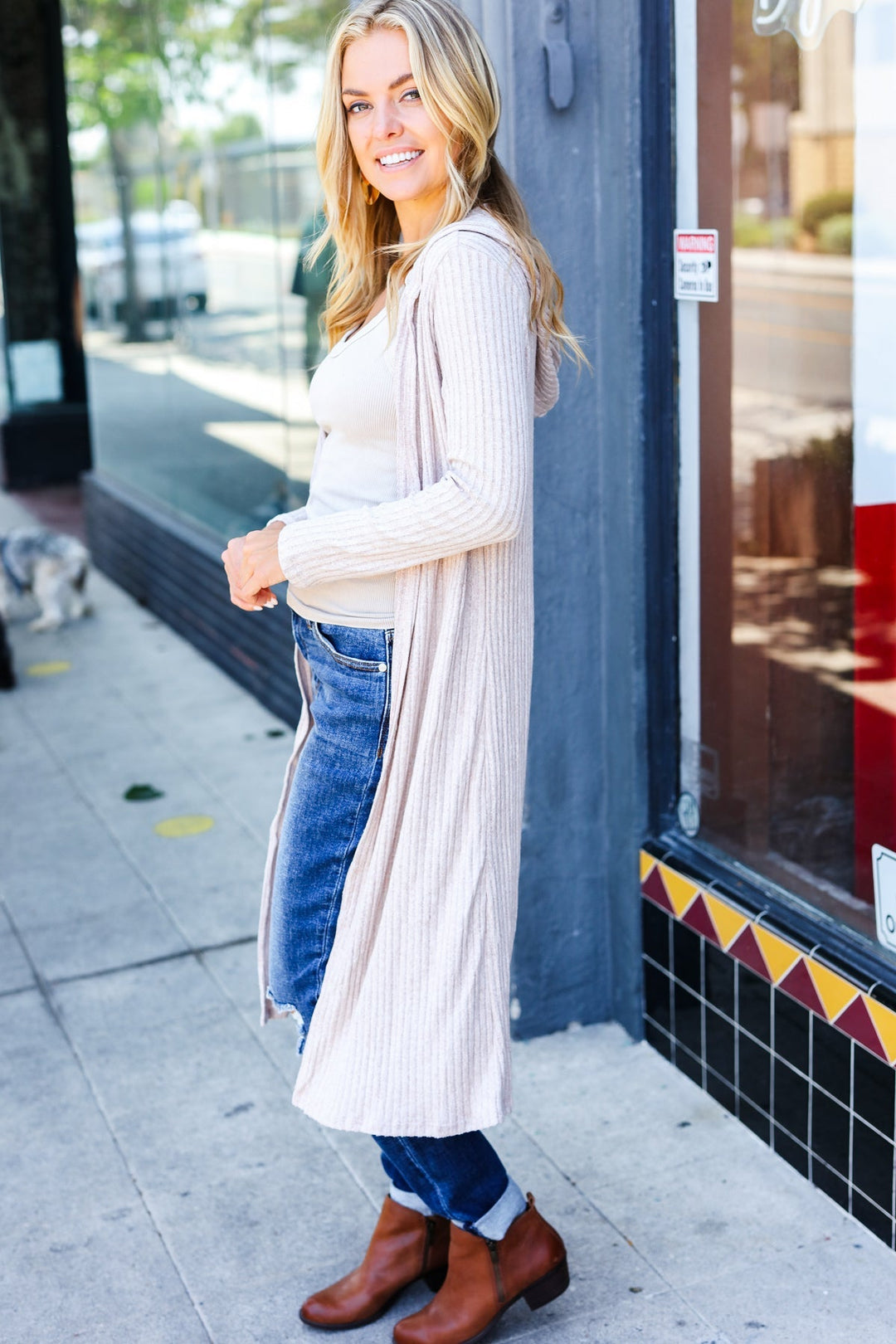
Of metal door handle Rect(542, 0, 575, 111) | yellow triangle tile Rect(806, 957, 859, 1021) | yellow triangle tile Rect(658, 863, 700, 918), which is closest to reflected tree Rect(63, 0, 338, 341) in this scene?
metal door handle Rect(542, 0, 575, 111)

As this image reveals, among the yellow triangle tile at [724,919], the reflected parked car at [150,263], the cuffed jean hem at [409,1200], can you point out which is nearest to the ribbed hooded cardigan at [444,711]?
the cuffed jean hem at [409,1200]

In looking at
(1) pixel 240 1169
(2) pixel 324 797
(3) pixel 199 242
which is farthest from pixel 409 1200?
(3) pixel 199 242

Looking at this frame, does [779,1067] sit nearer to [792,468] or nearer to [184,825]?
[792,468]

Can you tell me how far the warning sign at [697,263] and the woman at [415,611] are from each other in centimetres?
83

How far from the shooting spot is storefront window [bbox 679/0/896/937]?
3.13 m

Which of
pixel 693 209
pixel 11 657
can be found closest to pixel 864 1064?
pixel 693 209

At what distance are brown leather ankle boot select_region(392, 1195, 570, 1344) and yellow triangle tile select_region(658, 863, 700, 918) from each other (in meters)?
0.90

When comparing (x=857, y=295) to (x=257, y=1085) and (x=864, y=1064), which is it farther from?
(x=257, y=1085)

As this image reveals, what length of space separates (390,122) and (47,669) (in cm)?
535

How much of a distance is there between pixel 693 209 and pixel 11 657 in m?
4.53

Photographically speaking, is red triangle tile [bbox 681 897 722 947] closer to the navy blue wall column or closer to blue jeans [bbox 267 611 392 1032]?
the navy blue wall column

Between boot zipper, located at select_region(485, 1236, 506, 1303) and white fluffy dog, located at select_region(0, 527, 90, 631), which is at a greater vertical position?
white fluffy dog, located at select_region(0, 527, 90, 631)

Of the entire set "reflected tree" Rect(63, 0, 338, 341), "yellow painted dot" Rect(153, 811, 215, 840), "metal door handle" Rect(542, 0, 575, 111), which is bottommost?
"yellow painted dot" Rect(153, 811, 215, 840)

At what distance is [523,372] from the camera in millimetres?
2203
